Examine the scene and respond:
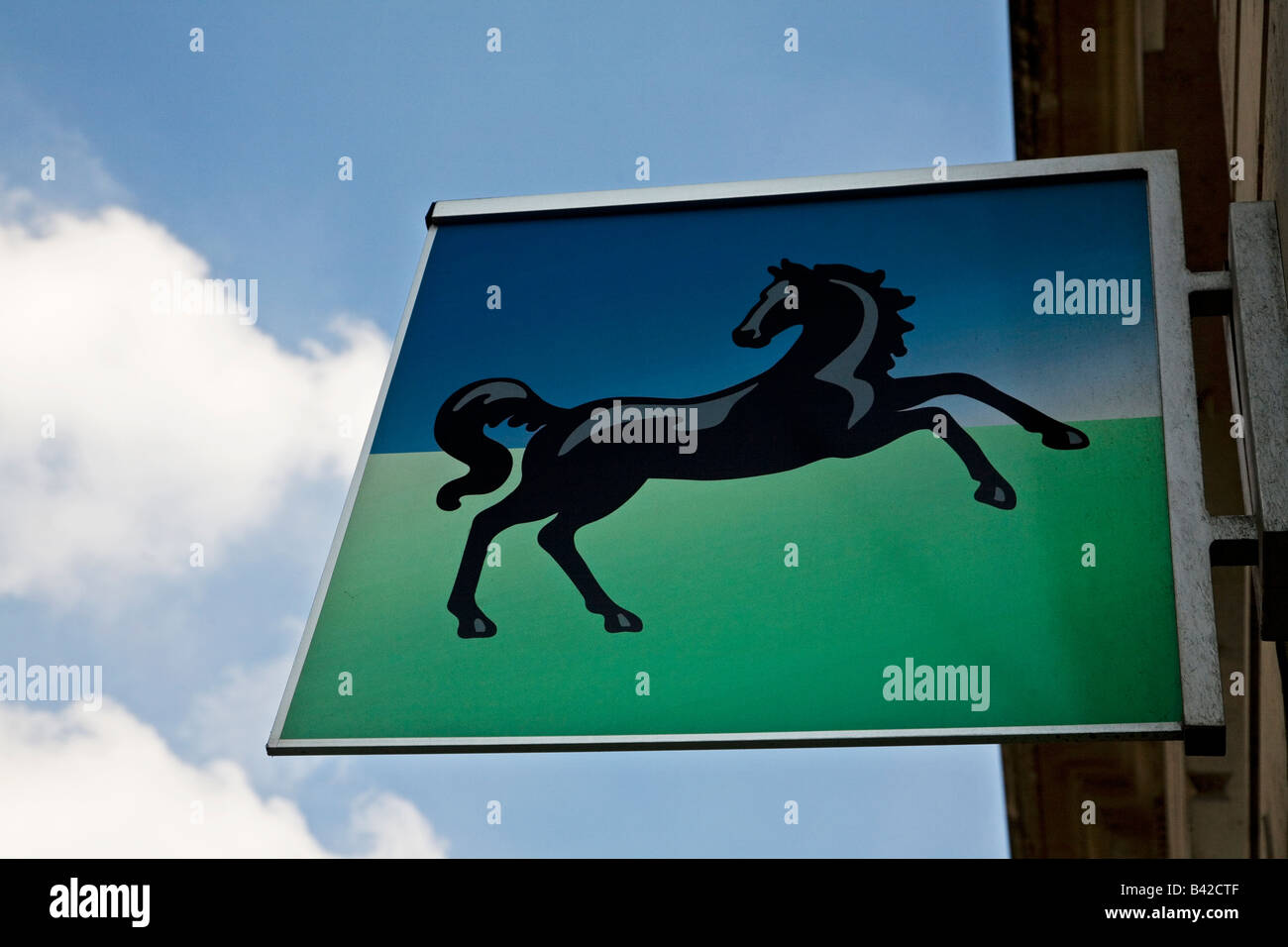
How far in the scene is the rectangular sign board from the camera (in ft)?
12.1

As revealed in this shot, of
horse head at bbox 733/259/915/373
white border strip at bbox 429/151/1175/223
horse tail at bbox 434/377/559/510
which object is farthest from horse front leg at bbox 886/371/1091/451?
horse tail at bbox 434/377/559/510

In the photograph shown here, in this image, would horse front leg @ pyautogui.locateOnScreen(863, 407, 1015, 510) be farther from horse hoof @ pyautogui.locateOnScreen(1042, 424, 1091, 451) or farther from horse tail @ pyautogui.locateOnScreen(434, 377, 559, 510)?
horse tail @ pyautogui.locateOnScreen(434, 377, 559, 510)

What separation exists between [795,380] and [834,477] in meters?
0.45

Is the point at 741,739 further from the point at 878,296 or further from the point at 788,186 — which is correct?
the point at 788,186

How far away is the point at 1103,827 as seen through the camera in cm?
1481

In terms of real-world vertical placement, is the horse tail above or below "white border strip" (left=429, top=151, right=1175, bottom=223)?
below

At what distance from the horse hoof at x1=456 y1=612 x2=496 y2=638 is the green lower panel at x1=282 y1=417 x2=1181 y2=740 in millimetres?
36

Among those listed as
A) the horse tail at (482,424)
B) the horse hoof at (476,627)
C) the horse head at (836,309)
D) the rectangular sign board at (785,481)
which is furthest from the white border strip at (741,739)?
the horse head at (836,309)

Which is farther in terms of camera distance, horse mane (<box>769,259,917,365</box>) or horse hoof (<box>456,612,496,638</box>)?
horse mane (<box>769,259,917,365</box>)

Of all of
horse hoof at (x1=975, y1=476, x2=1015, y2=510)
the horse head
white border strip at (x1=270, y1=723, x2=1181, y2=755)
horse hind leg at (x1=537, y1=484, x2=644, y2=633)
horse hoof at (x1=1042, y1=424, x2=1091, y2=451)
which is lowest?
white border strip at (x1=270, y1=723, x2=1181, y2=755)

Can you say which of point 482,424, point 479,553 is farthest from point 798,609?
point 482,424

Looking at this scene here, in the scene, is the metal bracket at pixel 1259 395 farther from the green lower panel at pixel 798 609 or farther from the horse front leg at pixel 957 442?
the horse front leg at pixel 957 442

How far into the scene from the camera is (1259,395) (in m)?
3.59
